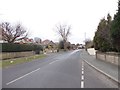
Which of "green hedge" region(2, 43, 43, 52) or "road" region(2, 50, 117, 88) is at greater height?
"green hedge" region(2, 43, 43, 52)

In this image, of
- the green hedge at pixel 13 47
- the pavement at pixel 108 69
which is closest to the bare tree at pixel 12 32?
the green hedge at pixel 13 47

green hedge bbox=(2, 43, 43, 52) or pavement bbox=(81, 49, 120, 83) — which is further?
green hedge bbox=(2, 43, 43, 52)

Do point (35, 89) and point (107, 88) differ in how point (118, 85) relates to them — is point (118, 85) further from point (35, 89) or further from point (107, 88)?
point (35, 89)

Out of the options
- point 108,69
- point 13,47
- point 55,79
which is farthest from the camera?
point 13,47

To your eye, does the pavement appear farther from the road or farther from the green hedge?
the green hedge

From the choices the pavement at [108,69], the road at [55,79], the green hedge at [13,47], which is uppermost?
the green hedge at [13,47]

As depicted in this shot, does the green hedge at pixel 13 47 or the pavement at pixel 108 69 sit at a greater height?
the green hedge at pixel 13 47

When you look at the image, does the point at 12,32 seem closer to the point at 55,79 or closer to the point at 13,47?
the point at 13,47

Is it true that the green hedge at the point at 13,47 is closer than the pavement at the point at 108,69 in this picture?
No

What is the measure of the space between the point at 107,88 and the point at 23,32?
74.3 m

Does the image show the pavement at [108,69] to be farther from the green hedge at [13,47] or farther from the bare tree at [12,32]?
the bare tree at [12,32]

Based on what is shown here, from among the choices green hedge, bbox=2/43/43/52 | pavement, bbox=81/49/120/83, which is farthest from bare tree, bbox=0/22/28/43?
pavement, bbox=81/49/120/83

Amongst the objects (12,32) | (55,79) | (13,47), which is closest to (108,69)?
(55,79)

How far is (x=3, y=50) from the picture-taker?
4562cm
